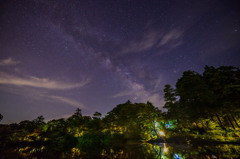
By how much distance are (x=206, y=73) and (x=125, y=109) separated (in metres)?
22.3

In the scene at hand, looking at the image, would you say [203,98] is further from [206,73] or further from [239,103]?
[206,73]

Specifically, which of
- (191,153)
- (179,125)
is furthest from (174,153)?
(179,125)

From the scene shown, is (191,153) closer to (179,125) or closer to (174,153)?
(174,153)

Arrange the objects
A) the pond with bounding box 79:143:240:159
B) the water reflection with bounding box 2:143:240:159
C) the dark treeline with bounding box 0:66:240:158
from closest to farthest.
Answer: the pond with bounding box 79:143:240:159, the water reflection with bounding box 2:143:240:159, the dark treeline with bounding box 0:66:240:158

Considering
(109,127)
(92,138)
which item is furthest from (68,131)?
(109,127)

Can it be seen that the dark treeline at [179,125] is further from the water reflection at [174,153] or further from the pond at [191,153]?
the pond at [191,153]

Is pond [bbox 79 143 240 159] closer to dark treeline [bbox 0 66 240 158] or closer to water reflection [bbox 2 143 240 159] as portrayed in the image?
water reflection [bbox 2 143 240 159]

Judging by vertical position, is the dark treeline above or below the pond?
above

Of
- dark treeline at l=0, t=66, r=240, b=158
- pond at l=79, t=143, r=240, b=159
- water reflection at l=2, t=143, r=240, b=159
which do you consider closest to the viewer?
pond at l=79, t=143, r=240, b=159

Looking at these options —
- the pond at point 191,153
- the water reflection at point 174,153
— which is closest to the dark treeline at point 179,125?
the water reflection at point 174,153

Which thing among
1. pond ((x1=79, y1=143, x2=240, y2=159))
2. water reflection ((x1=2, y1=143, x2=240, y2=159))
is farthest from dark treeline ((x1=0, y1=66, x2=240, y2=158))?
pond ((x1=79, y1=143, x2=240, y2=159))

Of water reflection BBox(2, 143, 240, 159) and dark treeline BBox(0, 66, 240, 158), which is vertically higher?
dark treeline BBox(0, 66, 240, 158)

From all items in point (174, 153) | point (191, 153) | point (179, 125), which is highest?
point (179, 125)

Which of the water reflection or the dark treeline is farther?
the dark treeline
